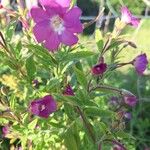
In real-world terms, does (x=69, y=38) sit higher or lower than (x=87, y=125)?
higher

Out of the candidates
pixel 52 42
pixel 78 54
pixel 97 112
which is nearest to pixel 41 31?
pixel 52 42

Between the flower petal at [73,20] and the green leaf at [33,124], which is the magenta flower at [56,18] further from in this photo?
the green leaf at [33,124]

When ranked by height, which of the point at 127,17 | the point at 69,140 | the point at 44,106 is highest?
the point at 127,17

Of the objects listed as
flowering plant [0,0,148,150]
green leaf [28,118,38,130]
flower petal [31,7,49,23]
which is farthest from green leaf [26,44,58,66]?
green leaf [28,118,38,130]

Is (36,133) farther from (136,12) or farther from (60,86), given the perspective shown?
(136,12)

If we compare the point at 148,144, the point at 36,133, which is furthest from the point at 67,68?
the point at 148,144

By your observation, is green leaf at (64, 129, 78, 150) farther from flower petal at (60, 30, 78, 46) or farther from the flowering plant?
flower petal at (60, 30, 78, 46)

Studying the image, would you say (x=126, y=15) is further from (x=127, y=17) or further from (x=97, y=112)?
(x=97, y=112)

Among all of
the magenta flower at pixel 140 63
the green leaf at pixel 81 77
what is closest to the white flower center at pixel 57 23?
the green leaf at pixel 81 77

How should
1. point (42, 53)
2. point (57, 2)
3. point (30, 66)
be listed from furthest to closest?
point (30, 66) < point (42, 53) < point (57, 2)
